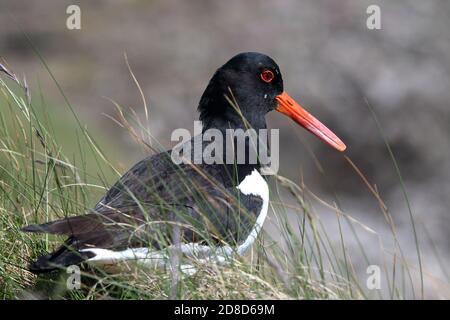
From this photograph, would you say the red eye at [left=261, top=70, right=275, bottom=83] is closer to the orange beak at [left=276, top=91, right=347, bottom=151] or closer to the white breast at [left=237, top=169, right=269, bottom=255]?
the orange beak at [left=276, top=91, right=347, bottom=151]

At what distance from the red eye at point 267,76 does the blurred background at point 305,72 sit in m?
9.45

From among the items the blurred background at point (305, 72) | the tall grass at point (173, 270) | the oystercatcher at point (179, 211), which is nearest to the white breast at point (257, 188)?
the oystercatcher at point (179, 211)

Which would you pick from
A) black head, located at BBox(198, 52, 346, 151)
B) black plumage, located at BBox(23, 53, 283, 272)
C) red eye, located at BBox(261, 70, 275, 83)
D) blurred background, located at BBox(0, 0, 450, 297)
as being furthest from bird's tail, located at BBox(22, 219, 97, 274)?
blurred background, located at BBox(0, 0, 450, 297)

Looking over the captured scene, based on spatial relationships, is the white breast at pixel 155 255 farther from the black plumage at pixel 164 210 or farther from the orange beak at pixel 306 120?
the orange beak at pixel 306 120

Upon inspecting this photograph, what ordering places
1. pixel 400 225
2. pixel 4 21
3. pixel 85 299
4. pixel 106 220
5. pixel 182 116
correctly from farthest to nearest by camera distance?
pixel 4 21 → pixel 182 116 → pixel 400 225 → pixel 106 220 → pixel 85 299

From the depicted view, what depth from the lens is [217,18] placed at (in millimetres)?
20484

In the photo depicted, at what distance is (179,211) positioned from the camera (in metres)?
4.46

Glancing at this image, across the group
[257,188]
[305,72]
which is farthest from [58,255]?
[305,72]

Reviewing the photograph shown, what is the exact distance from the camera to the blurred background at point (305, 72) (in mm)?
16688

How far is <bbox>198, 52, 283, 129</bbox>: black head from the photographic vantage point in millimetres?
5777
